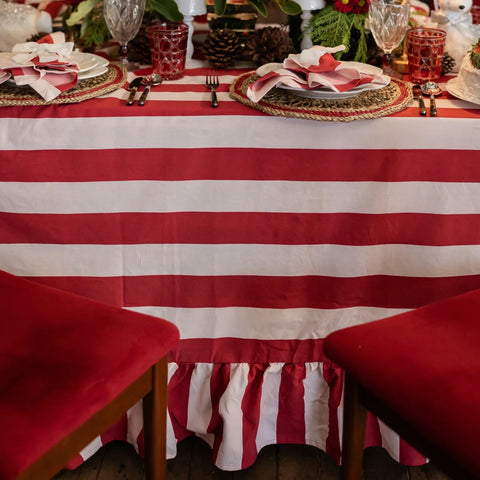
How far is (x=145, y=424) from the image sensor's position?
1107mm

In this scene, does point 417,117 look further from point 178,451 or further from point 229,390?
point 178,451

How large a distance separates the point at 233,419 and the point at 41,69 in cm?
78

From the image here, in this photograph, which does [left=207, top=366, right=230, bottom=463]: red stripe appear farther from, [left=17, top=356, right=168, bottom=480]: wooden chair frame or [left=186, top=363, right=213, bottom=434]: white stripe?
[left=17, top=356, right=168, bottom=480]: wooden chair frame

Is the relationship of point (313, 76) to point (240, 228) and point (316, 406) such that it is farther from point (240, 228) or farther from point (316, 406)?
point (316, 406)

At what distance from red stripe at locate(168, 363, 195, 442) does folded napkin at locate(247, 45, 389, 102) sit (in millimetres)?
571

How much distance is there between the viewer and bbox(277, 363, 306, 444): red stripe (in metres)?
1.41

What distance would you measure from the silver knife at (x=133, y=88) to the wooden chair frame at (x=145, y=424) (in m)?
0.50

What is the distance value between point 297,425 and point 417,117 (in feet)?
2.21

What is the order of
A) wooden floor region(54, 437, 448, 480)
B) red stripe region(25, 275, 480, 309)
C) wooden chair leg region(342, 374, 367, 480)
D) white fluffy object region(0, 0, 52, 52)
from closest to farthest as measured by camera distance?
wooden chair leg region(342, 374, 367, 480) → red stripe region(25, 275, 480, 309) → wooden floor region(54, 437, 448, 480) → white fluffy object region(0, 0, 52, 52)

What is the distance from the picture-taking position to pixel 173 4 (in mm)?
1500

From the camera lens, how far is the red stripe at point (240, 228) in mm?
1277

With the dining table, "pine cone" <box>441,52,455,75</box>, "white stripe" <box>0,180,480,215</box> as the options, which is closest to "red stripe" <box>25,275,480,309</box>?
the dining table

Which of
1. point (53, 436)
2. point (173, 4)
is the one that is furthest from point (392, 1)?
point (53, 436)

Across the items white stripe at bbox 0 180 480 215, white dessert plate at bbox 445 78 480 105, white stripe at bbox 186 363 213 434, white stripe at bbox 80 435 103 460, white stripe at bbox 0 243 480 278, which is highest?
white dessert plate at bbox 445 78 480 105
